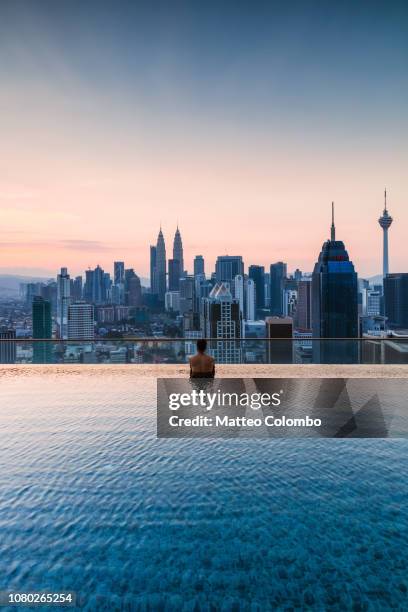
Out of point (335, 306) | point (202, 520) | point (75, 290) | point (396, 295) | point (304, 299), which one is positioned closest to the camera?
point (202, 520)

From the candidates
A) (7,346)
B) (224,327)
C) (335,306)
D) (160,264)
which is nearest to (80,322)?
(7,346)

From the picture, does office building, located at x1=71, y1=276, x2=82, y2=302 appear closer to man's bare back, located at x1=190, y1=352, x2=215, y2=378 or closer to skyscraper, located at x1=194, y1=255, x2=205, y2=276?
man's bare back, located at x1=190, y1=352, x2=215, y2=378

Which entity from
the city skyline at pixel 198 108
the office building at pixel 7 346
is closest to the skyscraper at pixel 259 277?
the city skyline at pixel 198 108

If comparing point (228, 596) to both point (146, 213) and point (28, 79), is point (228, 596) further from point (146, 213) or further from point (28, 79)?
point (146, 213)

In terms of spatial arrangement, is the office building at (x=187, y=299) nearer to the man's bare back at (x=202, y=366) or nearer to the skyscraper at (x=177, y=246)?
the man's bare back at (x=202, y=366)

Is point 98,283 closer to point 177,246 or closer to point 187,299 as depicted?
point 187,299

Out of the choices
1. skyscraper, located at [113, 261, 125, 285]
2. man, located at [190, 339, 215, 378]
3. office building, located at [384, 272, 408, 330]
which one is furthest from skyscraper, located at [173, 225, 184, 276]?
man, located at [190, 339, 215, 378]
